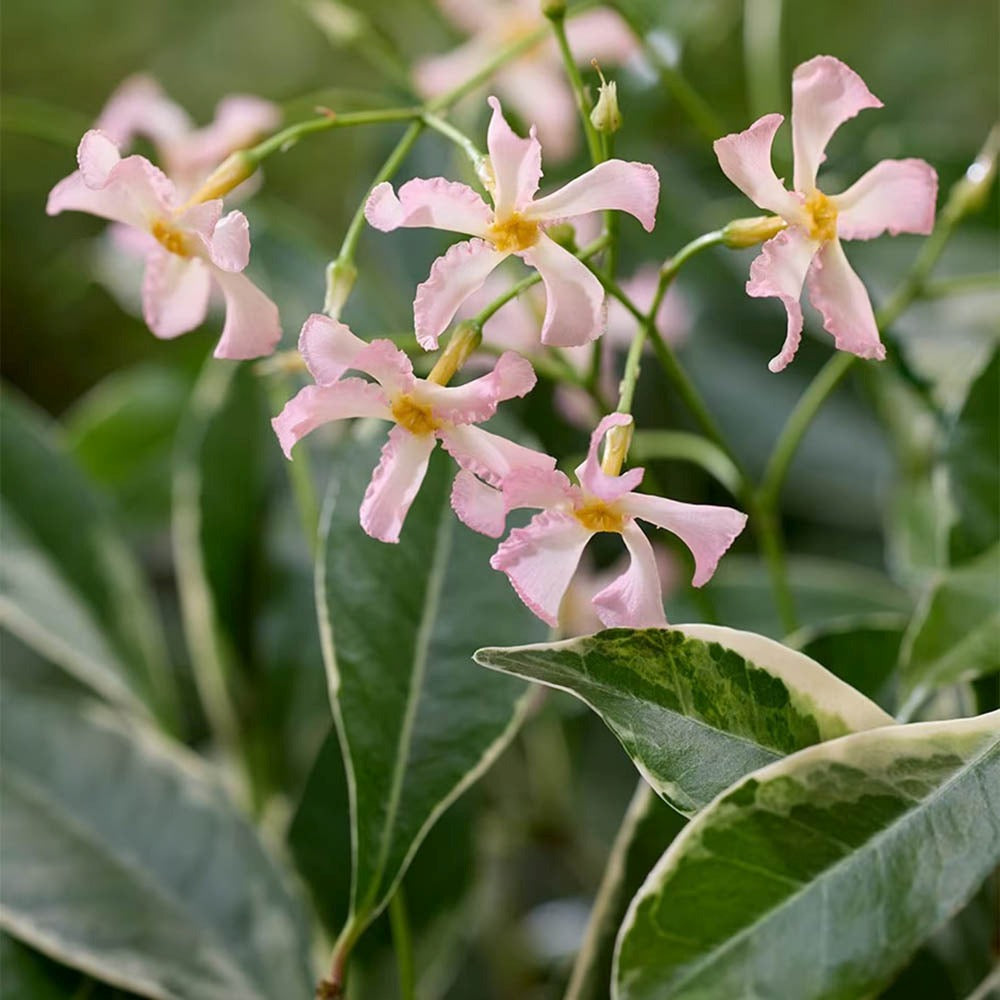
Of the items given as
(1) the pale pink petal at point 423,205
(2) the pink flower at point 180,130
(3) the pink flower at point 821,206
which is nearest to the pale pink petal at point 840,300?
(3) the pink flower at point 821,206

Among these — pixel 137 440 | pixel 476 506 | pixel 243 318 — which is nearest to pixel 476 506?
pixel 476 506

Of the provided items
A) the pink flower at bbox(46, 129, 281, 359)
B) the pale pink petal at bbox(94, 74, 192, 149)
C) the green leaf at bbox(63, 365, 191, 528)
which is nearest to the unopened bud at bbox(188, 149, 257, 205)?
the pink flower at bbox(46, 129, 281, 359)

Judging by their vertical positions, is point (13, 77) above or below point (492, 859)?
above

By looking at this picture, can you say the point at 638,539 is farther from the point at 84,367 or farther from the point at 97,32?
the point at 97,32

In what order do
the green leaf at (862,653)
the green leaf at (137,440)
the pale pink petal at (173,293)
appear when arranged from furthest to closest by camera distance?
the green leaf at (137,440) → the green leaf at (862,653) → the pale pink petal at (173,293)

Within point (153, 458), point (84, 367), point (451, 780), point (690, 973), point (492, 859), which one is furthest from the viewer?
point (84, 367)

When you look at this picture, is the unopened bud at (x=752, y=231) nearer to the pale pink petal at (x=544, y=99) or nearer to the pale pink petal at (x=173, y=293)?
the pale pink petal at (x=173, y=293)

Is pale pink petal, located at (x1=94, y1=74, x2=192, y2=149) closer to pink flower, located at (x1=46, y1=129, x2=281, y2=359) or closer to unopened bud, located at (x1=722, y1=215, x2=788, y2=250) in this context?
pink flower, located at (x1=46, y1=129, x2=281, y2=359)

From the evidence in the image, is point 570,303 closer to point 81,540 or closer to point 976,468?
point 976,468

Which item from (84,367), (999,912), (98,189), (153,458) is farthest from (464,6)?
(84,367)
